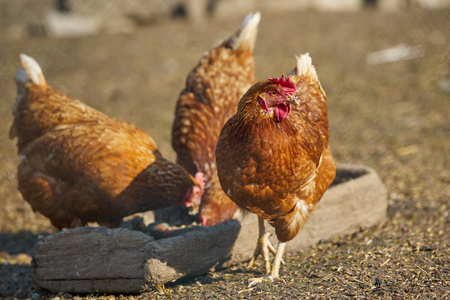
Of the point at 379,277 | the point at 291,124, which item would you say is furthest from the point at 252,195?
the point at 379,277

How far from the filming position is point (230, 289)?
2611mm

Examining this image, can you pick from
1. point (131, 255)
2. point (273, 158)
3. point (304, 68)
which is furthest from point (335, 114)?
point (131, 255)

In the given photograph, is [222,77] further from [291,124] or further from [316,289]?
[316,289]

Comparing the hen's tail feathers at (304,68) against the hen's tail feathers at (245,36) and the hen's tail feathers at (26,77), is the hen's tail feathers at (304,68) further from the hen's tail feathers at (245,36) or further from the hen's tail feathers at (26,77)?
the hen's tail feathers at (26,77)

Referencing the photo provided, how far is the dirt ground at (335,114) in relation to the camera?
2695mm

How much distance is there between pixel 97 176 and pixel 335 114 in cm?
381

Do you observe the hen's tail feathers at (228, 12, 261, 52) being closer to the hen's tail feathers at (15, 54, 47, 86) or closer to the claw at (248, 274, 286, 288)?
the hen's tail feathers at (15, 54, 47, 86)

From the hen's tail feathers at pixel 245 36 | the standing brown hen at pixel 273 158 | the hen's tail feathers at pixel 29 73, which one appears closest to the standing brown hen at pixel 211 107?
the hen's tail feathers at pixel 245 36

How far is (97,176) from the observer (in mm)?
3053

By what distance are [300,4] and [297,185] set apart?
737 cm

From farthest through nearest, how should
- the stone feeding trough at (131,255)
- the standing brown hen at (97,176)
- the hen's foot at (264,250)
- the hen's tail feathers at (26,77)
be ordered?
the hen's tail feathers at (26,77)
the standing brown hen at (97,176)
the hen's foot at (264,250)
the stone feeding trough at (131,255)

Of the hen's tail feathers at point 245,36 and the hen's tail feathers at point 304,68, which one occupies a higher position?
the hen's tail feathers at point 245,36

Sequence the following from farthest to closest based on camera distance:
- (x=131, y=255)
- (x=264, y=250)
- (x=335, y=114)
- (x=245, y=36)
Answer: (x=335, y=114)
(x=245, y=36)
(x=264, y=250)
(x=131, y=255)

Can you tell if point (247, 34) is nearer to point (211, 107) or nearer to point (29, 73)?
point (211, 107)
